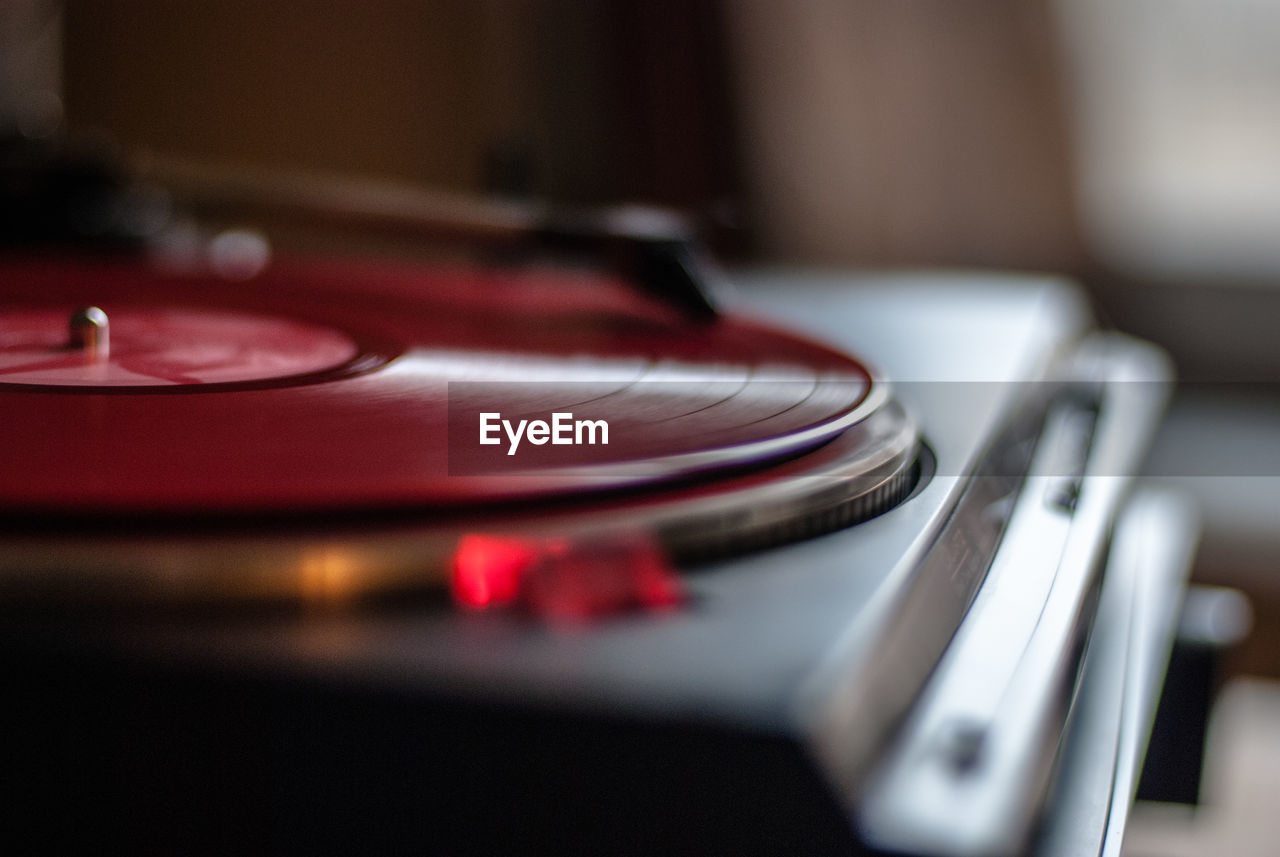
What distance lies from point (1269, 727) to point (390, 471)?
4.88 ft

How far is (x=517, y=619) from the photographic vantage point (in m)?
0.29

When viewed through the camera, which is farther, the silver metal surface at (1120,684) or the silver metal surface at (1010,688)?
the silver metal surface at (1120,684)

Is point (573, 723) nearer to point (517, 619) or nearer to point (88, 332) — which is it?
point (517, 619)

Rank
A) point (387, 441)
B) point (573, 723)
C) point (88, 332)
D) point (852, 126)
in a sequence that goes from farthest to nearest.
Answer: point (852, 126) < point (88, 332) < point (387, 441) < point (573, 723)

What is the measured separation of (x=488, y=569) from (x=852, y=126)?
166 cm

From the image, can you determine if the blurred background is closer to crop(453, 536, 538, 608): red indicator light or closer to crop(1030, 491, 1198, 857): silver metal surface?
crop(1030, 491, 1198, 857): silver metal surface

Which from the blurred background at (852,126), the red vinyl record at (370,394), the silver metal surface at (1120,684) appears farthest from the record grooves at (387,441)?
the blurred background at (852,126)

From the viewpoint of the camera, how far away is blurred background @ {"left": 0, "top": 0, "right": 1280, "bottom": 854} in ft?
4.63

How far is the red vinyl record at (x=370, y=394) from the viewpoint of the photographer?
1.04 feet

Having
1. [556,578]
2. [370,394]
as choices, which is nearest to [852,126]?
[370,394]

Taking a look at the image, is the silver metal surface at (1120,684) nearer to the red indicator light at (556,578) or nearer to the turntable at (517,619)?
the turntable at (517,619)

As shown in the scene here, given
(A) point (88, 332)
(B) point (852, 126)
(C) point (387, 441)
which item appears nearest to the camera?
(C) point (387, 441)

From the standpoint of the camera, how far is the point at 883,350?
664mm

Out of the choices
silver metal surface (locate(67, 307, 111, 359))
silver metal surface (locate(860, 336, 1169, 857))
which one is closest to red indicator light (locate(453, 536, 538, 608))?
silver metal surface (locate(860, 336, 1169, 857))
